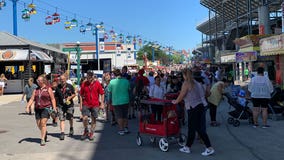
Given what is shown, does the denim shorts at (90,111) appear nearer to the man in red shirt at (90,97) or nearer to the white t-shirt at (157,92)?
the man in red shirt at (90,97)

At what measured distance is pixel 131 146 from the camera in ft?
28.5

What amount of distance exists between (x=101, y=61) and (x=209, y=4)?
18.9m

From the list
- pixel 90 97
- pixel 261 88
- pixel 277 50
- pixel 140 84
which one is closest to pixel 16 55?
pixel 277 50

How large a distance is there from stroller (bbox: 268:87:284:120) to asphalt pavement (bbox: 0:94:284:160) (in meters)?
0.42

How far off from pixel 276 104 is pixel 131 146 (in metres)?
6.00

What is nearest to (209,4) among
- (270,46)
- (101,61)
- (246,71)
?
(101,61)

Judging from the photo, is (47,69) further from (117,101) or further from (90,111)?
(90,111)

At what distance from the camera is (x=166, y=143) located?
26.3 ft

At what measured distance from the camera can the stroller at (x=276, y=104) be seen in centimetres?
1223

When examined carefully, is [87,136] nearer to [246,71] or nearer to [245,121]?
[245,121]

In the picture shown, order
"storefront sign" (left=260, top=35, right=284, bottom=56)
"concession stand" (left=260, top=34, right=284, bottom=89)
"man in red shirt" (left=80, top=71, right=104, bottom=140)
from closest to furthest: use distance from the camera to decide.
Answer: "man in red shirt" (left=80, top=71, right=104, bottom=140) < "storefront sign" (left=260, top=35, right=284, bottom=56) < "concession stand" (left=260, top=34, right=284, bottom=89)

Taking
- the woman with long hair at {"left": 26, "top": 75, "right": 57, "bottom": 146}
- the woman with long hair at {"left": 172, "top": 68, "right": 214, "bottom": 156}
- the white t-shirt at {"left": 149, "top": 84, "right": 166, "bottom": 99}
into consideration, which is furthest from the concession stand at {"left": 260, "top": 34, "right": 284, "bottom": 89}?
the woman with long hair at {"left": 26, "top": 75, "right": 57, "bottom": 146}

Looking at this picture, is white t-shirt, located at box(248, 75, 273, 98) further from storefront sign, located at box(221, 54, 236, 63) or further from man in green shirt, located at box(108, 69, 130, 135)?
storefront sign, located at box(221, 54, 236, 63)

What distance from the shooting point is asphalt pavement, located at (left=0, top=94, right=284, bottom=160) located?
767cm
